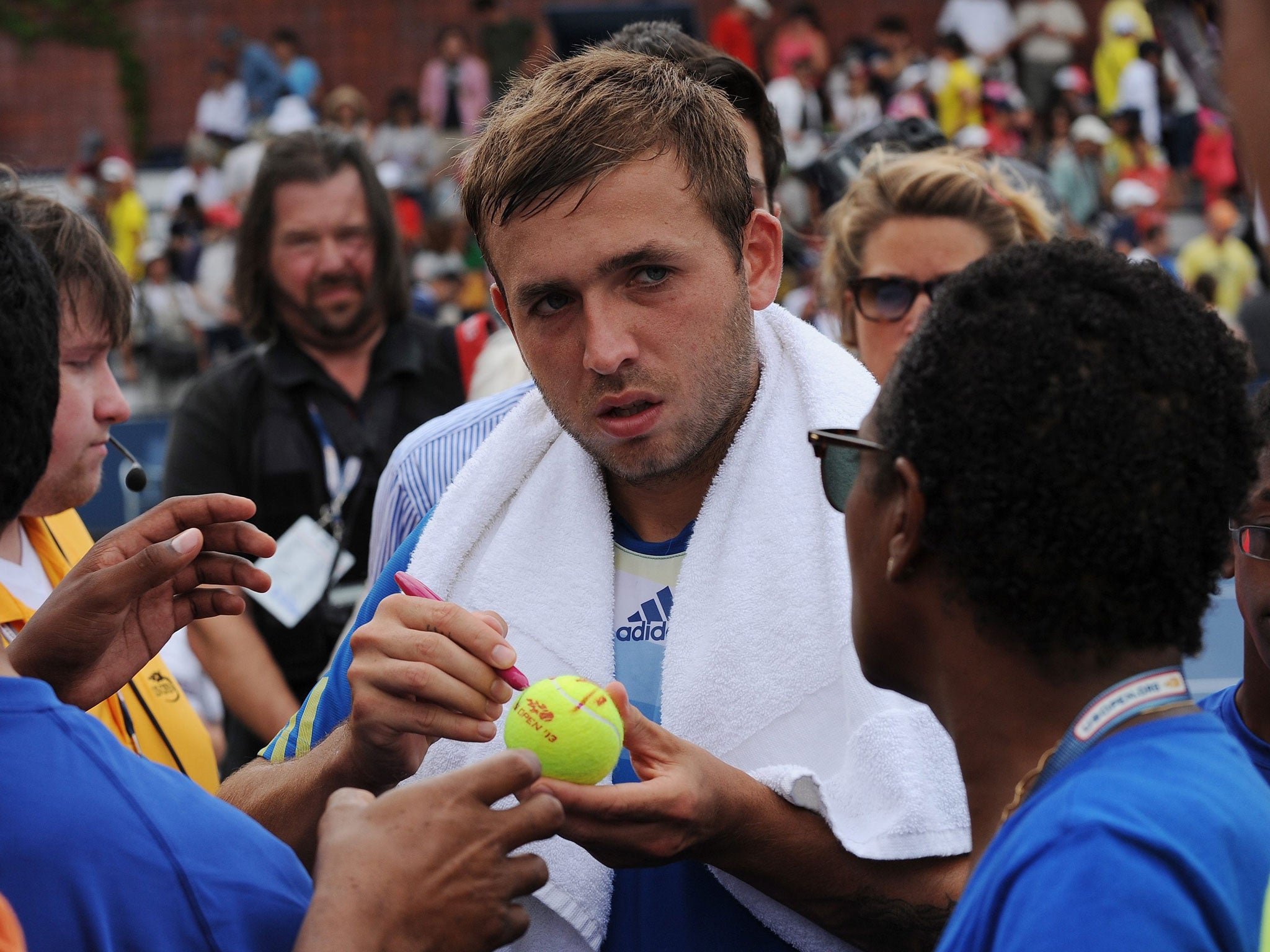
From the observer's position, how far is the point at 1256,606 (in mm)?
2301

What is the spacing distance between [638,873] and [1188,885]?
0.96 meters

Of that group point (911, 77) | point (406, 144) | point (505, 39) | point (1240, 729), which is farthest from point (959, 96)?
point (1240, 729)

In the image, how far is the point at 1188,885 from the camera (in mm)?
1211

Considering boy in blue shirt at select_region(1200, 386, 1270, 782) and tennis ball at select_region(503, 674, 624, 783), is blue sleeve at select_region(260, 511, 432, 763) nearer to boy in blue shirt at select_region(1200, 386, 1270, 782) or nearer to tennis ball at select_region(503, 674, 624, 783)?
tennis ball at select_region(503, 674, 624, 783)

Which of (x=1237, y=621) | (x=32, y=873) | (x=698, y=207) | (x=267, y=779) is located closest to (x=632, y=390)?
(x=698, y=207)

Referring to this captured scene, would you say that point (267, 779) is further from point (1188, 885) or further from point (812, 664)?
point (1188, 885)

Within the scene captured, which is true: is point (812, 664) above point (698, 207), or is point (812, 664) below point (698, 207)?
below

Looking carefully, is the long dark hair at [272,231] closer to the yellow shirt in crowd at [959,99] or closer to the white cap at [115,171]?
the yellow shirt in crowd at [959,99]

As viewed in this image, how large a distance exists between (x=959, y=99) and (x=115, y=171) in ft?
35.5

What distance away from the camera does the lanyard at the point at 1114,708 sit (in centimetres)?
136

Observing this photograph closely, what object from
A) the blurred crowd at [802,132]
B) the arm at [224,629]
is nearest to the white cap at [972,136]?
the blurred crowd at [802,132]

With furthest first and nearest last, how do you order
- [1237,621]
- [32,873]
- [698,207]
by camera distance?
1. [1237,621]
2. [698,207]
3. [32,873]

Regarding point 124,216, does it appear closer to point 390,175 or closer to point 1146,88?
point 390,175

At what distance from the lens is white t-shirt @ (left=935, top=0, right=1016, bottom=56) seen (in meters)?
17.9
